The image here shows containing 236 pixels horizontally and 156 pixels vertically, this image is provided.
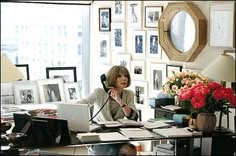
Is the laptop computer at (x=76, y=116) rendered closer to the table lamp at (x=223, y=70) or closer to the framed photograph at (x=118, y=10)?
the table lamp at (x=223, y=70)

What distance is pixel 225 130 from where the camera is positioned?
10.6ft

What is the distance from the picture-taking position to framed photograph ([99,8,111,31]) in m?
5.85

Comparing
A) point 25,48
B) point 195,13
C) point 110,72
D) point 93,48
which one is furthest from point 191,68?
point 25,48

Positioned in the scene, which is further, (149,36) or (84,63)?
(84,63)

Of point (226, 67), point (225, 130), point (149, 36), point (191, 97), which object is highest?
point (149, 36)

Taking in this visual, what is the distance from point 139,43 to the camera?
5352mm

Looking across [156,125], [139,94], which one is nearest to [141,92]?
[139,94]

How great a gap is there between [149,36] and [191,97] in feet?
6.94

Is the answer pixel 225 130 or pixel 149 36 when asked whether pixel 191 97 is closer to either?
pixel 225 130

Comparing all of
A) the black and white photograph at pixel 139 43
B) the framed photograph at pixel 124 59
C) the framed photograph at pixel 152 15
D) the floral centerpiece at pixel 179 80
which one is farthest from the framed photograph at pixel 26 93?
the floral centerpiece at pixel 179 80

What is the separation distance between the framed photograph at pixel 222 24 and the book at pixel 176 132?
1138mm

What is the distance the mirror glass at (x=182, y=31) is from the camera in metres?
4.54

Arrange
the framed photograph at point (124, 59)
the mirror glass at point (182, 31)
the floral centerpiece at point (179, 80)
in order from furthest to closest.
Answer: the framed photograph at point (124, 59), the mirror glass at point (182, 31), the floral centerpiece at point (179, 80)

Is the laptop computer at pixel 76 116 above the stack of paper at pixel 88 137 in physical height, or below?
above
